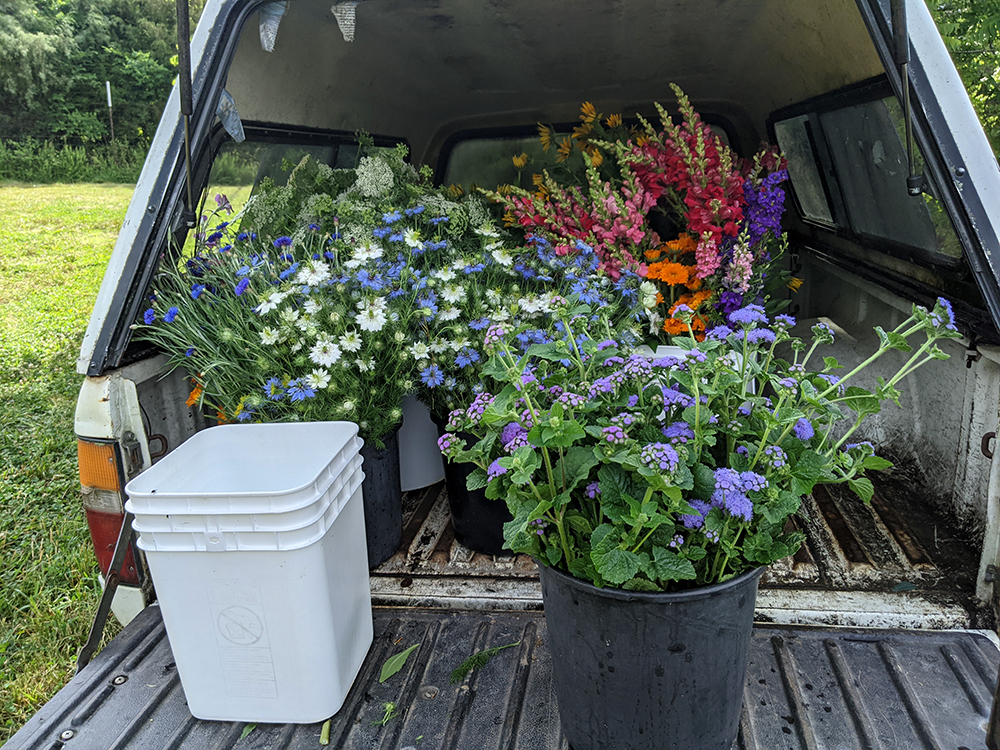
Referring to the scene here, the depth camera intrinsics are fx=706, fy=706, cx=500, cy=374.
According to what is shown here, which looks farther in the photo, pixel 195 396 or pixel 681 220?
pixel 681 220

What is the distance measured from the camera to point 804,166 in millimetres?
3781

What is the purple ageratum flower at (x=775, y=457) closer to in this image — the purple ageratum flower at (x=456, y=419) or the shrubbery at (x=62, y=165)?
the purple ageratum flower at (x=456, y=419)

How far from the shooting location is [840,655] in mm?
1869

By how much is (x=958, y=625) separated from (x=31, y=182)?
20753 mm

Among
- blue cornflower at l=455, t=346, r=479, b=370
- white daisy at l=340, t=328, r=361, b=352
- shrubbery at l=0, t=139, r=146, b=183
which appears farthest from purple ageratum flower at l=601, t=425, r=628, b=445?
shrubbery at l=0, t=139, r=146, b=183

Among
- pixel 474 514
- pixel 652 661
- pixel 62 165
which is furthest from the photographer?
pixel 62 165

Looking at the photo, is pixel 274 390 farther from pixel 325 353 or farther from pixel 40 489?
pixel 40 489

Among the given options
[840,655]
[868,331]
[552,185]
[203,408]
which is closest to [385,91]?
[552,185]

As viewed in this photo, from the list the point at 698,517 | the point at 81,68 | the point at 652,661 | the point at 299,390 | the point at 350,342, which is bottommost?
the point at 652,661

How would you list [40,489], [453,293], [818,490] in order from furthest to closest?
[40,489] → [818,490] → [453,293]

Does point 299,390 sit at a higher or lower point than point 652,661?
higher

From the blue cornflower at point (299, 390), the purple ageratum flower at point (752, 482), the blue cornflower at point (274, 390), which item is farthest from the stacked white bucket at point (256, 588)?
the purple ageratum flower at point (752, 482)

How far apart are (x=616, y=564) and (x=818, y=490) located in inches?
68.3

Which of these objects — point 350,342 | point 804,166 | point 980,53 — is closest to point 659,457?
point 350,342
